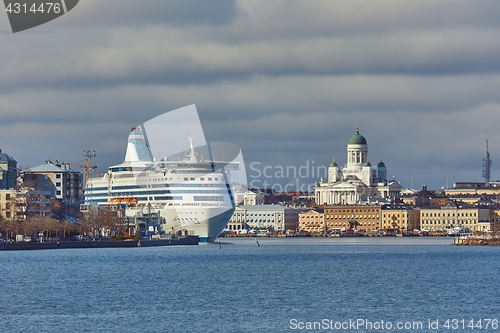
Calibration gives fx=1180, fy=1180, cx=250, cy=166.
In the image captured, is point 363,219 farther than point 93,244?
Yes

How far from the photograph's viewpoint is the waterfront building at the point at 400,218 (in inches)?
7692

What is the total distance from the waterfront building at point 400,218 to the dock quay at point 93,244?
4018 inches

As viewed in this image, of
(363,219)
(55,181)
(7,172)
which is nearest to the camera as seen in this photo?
(7,172)

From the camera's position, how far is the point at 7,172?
398 ft

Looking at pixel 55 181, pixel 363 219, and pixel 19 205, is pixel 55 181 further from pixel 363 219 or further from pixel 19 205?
pixel 363 219

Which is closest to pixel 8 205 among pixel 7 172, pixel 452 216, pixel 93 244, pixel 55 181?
pixel 93 244

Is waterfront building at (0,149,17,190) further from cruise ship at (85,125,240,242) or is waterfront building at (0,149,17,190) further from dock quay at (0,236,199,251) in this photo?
dock quay at (0,236,199,251)

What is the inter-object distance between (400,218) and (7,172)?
90.6 m

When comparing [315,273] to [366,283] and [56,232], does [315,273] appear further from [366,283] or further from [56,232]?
[56,232]

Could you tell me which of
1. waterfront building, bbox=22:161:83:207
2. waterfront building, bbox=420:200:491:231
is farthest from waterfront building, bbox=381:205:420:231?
waterfront building, bbox=22:161:83:207

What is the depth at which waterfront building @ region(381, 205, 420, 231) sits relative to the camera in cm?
19538

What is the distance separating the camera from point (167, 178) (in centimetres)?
10056

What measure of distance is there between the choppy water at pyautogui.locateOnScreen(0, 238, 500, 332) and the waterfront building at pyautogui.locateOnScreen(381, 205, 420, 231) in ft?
419

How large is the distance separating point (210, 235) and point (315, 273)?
43899 millimetres
